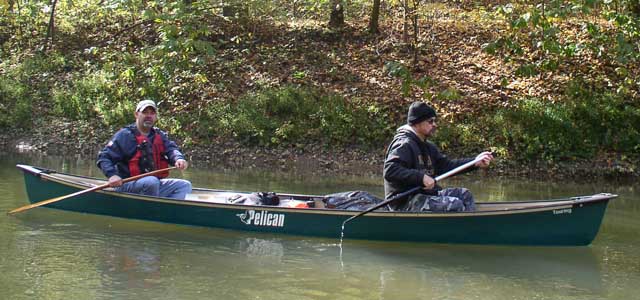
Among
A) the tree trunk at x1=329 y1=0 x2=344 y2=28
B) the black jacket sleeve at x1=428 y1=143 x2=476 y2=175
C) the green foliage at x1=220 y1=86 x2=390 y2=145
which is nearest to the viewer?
the black jacket sleeve at x1=428 y1=143 x2=476 y2=175

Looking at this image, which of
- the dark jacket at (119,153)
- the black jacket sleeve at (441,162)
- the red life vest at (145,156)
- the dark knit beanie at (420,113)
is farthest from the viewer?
the red life vest at (145,156)

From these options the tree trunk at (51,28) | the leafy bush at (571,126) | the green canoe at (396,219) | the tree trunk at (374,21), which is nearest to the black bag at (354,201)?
the green canoe at (396,219)

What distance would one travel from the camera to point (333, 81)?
1717 cm

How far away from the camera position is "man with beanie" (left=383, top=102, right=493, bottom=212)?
291 inches

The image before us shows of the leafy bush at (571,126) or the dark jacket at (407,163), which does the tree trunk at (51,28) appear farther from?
the dark jacket at (407,163)

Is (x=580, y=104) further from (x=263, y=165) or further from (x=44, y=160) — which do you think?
(x=44, y=160)

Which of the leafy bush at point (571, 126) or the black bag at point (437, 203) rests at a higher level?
the leafy bush at point (571, 126)

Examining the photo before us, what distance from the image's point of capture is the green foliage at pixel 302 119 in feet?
51.2

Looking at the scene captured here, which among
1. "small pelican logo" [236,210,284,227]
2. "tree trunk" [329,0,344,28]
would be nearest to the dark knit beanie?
"small pelican logo" [236,210,284,227]

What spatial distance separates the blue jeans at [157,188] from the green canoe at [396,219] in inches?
6.3

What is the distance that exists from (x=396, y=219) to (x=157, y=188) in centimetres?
297

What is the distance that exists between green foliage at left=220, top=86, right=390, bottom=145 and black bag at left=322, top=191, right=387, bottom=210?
6.88 m

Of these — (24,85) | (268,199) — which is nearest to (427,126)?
(268,199)

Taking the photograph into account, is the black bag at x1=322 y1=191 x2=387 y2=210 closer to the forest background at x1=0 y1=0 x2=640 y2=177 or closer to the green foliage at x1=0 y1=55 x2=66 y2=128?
the forest background at x1=0 y1=0 x2=640 y2=177
